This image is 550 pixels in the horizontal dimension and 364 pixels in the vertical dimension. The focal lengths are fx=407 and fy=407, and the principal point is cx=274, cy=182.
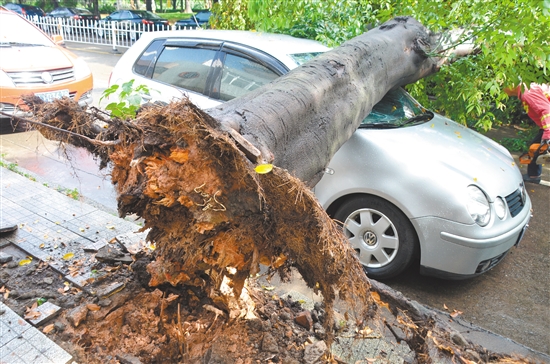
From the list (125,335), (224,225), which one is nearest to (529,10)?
(224,225)

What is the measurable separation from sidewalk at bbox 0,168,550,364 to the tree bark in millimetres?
1414

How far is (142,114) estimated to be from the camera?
1.74 metres

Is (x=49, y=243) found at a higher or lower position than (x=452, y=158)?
lower

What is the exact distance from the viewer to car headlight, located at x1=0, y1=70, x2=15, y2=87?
6922 mm

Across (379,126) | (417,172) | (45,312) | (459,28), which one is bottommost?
(45,312)

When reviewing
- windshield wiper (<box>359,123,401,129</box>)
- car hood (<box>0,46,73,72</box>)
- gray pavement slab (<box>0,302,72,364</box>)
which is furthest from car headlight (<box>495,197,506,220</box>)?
car hood (<box>0,46,73,72</box>)

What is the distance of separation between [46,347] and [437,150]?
11.2 ft

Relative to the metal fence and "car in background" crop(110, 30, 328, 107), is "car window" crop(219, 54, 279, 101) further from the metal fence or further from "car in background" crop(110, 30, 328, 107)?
the metal fence

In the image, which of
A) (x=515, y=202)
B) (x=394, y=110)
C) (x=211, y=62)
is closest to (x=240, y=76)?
(x=211, y=62)

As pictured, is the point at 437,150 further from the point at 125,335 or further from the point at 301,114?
the point at 125,335

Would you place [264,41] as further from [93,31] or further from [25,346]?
[93,31]

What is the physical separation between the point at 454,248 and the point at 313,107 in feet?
6.35

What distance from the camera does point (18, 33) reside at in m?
8.17

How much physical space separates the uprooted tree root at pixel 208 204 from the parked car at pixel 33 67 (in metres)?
5.59
